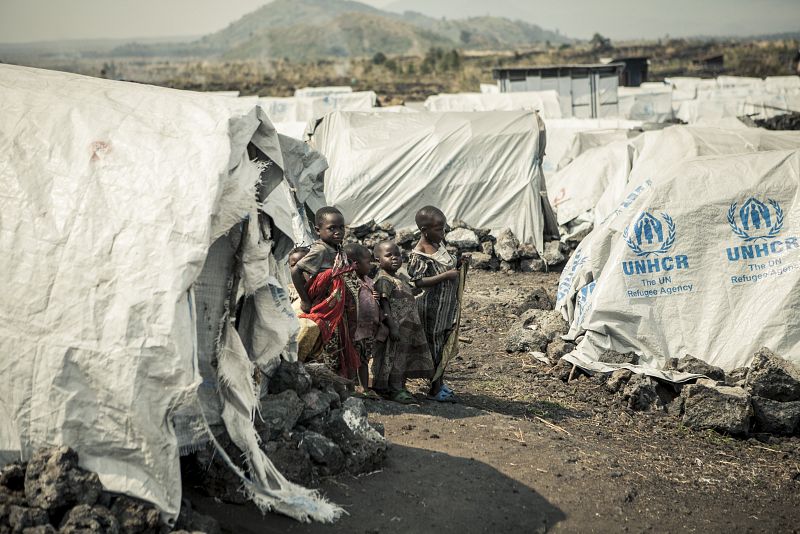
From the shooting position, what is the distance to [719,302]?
595 centimetres

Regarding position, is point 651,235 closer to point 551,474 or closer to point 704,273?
point 704,273

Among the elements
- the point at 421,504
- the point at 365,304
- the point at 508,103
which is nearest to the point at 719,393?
the point at 365,304

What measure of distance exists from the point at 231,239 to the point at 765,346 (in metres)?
4.33

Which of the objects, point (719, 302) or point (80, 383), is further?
point (719, 302)

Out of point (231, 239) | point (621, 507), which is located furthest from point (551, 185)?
point (231, 239)

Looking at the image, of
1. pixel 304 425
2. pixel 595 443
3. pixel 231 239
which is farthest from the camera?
pixel 595 443

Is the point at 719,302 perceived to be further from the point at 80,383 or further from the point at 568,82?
the point at 568,82

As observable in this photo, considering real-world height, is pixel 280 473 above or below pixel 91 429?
below

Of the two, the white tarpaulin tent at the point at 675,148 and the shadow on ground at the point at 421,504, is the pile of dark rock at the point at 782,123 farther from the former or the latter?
the shadow on ground at the point at 421,504

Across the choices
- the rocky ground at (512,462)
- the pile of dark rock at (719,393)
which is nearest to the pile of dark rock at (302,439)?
the rocky ground at (512,462)

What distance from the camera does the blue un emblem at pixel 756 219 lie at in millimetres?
5996

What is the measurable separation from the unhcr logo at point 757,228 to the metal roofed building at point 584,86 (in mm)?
19390

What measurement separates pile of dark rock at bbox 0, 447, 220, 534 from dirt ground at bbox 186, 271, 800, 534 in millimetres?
494

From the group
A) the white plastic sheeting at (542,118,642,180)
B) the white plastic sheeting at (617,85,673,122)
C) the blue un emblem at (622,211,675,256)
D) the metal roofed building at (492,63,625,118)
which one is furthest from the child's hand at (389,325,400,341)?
the white plastic sheeting at (617,85,673,122)
